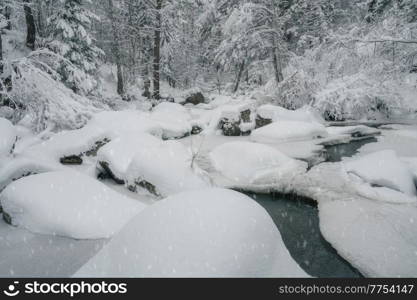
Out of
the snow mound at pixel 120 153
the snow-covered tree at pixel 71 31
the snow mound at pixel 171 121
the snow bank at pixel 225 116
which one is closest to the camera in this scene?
the snow mound at pixel 120 153

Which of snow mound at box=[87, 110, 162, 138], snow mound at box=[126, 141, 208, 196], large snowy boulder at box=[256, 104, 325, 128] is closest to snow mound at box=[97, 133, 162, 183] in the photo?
snow mound at box=[126, 141, 208, 196]

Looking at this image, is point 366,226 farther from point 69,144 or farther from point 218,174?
point 69,144

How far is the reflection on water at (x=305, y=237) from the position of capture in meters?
3.74

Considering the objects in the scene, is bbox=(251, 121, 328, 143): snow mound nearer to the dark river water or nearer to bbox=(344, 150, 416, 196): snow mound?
bbox=(344, 150, 416, 196): snow mound

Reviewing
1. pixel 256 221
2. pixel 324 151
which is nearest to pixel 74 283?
pixel 256 221

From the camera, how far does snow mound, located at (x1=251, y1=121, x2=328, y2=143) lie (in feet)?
30.5

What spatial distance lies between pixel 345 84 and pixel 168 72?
1398cm

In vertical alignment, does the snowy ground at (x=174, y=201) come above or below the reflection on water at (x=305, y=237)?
above

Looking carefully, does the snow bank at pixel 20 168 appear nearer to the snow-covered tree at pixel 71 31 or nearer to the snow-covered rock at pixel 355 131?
the snow-covered tree at pixel 71 31

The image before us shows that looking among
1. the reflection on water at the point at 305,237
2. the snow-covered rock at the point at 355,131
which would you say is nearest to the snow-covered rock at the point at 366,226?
the reflection on water at the point at 305,237

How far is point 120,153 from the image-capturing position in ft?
20.8

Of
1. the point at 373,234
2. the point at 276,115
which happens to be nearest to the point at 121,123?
the point at 276,115

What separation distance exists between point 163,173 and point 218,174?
1.49m

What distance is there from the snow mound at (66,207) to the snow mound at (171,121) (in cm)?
539
